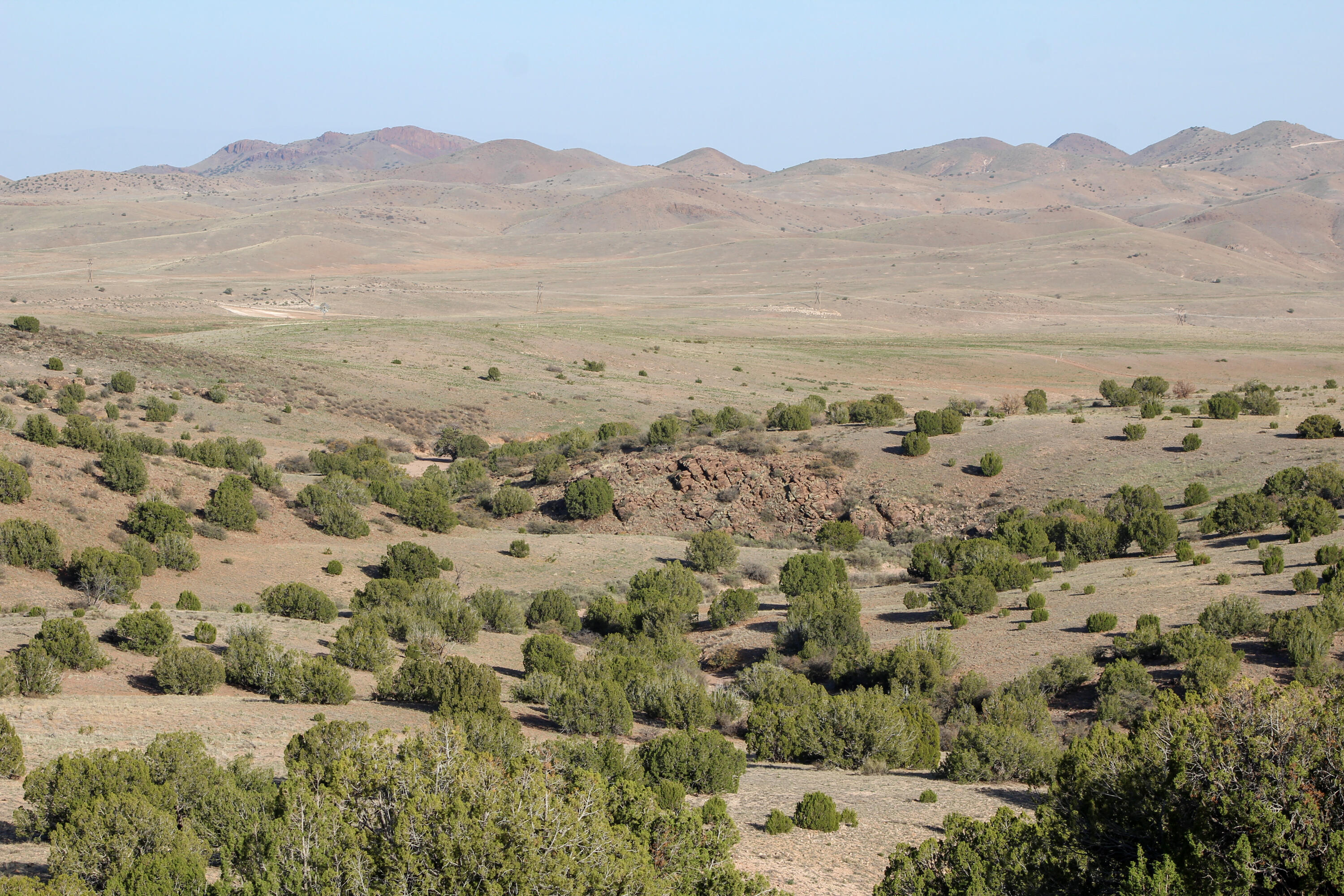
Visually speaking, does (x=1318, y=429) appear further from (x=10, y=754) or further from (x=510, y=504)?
(x=10, y=754)

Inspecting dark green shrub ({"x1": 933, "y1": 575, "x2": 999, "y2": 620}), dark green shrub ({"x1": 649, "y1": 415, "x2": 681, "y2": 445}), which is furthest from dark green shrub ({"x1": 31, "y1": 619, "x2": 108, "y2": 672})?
dark green shrub ({"x1": 649, "y1": 415, "x2": 681, "y2": 445})

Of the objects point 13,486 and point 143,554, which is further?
point 13,486

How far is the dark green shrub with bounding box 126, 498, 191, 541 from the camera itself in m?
24.1

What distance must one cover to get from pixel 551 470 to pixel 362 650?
69.1 feet

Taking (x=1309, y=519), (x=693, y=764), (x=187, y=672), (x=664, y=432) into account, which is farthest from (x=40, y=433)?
(x=1309, y=519)

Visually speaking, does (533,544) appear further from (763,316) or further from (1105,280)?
(1105,280)

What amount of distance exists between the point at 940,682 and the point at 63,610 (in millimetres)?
15357

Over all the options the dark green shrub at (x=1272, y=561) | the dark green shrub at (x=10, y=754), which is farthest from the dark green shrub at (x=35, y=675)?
the dark green shrub at (x=1272, y=561)

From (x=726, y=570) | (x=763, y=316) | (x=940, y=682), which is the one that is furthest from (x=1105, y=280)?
(x=940, y=682)

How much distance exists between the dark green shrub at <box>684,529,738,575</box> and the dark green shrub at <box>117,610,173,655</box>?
14.4 metres

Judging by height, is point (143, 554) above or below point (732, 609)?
above

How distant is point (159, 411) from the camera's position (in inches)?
1566

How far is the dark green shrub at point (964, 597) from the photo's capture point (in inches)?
847

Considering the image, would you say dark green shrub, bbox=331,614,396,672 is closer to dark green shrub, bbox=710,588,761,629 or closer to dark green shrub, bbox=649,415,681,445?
dark green shrub, bbox=710,588,761,629
